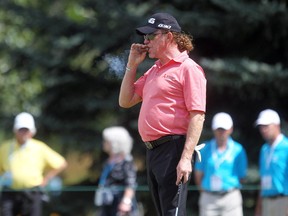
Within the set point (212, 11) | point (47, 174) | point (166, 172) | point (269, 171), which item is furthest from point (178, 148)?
point (212, 11)

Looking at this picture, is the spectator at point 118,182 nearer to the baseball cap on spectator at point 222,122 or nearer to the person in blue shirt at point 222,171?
the person in blue shirt at point 222,171

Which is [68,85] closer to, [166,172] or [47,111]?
[47,111]

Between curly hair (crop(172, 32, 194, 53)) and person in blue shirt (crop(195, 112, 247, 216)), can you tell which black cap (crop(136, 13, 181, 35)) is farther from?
person in blue shirt (crop(195, 112, 247, 216))

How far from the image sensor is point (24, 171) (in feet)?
38.1

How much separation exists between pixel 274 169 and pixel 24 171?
2.78m

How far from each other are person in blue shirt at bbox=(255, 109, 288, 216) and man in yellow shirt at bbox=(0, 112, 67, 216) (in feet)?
7.78

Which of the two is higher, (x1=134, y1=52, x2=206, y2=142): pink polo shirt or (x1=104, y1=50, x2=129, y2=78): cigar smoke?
(x1=104, y1=50, x2=129, y2=78): cigar smoke

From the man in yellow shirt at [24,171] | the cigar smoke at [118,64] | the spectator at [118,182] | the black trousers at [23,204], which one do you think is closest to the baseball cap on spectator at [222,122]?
the spectator at [118,182]

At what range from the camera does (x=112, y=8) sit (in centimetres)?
1503

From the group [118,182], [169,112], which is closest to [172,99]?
[169,112]

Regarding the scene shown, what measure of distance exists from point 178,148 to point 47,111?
357 inches

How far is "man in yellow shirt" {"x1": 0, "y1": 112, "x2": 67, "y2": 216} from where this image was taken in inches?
455

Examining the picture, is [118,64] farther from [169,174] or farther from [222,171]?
[222,171]

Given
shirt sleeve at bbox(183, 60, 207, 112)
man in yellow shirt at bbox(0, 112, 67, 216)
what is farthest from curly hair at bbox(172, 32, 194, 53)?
man in yellow shirt at bbox(0, 112, 67, 216)
